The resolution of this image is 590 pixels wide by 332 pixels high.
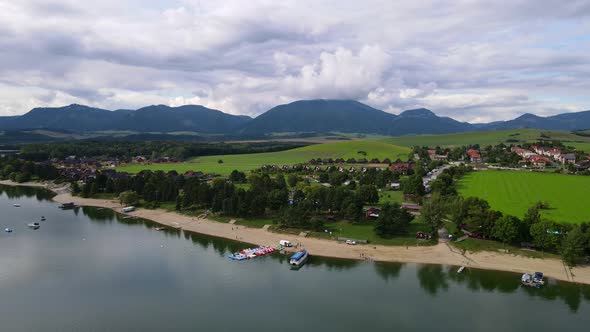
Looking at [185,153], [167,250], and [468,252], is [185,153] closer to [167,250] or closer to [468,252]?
[167,250]

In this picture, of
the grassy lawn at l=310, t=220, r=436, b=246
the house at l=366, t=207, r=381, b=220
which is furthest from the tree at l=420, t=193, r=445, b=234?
the house at l=366, t=207, r=381, b=220

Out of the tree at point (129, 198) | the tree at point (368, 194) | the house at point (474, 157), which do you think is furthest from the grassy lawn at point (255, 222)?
the house at point (474, 157)

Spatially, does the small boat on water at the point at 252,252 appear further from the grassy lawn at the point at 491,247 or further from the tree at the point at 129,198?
the tree at the point at 129,198

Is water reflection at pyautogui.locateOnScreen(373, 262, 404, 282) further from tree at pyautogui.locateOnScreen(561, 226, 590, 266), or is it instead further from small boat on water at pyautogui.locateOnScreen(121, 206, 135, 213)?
small boat on water at pyautogui.locateOnScreen(121, 206, 135, 213)

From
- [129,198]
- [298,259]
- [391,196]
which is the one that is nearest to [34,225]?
[129,198]

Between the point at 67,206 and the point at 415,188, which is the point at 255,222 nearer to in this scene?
the point at 415,188
